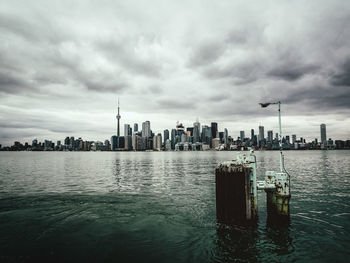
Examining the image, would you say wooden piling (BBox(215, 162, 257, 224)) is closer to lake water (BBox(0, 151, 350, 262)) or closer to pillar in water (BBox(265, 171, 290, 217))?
lake water (BBox(0, 151, 350, 262))

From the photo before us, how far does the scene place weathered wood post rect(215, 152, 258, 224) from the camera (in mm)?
11578

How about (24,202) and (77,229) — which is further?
(24,202)

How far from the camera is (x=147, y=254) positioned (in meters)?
10.5

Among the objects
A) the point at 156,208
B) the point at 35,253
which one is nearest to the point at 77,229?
the point at 35,253

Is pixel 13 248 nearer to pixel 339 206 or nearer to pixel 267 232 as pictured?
pixel 267 232

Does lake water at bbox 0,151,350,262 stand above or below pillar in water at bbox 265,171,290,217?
below

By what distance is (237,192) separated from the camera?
11.6 m

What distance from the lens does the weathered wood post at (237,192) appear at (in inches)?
456

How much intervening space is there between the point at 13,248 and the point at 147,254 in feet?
22.2

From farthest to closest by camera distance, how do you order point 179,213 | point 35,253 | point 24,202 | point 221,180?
point 24,202 < point 179,213 < point 221,180 < point 35,253

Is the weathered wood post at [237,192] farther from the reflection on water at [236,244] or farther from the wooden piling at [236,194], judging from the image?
the reflection on water at [236,244]

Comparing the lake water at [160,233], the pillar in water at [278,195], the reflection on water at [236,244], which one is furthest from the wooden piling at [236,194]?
the pillar in water at [278,195]

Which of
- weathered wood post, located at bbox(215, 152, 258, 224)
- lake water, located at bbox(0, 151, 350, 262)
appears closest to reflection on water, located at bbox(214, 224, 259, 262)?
lake water, located at bbox(0, 151, 350, 262)

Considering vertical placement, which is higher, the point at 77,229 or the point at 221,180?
the point at 221,180
